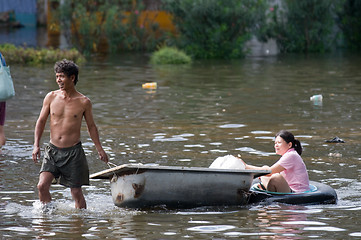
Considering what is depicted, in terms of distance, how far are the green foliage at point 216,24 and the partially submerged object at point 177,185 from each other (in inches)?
807

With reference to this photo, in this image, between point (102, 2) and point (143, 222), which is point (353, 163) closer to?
point (143, 222)

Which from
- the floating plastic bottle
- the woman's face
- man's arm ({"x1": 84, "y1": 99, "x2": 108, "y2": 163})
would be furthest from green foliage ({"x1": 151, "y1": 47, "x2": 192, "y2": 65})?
man's arm ({"x1": 84, "y1": 99, "x2": 108, "y2": 163})

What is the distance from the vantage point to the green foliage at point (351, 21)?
31359 millimetres

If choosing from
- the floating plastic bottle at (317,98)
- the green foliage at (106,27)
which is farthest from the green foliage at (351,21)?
the floating plastic bottle at (317,98)

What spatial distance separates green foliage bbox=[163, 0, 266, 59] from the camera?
90.0 feet

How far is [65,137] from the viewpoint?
22.9 ft

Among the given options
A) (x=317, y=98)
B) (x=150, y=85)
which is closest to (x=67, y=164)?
(x=317, y=98)

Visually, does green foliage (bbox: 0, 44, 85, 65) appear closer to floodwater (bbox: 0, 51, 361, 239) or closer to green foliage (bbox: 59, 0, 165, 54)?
floodwater (bbox: 0, 51, 361, 239)

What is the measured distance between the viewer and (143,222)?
6.82m

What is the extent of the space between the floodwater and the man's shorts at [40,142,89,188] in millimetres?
359

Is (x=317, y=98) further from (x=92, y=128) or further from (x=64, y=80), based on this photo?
(x=64, y=80)

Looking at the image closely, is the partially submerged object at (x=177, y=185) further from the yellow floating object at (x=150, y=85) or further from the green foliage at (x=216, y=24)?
the green foliage at (x=216, y=24)

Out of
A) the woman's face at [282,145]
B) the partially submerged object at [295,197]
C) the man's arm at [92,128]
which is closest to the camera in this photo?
the man's arm at [92,128]

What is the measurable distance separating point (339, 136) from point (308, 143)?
0.78 meters
